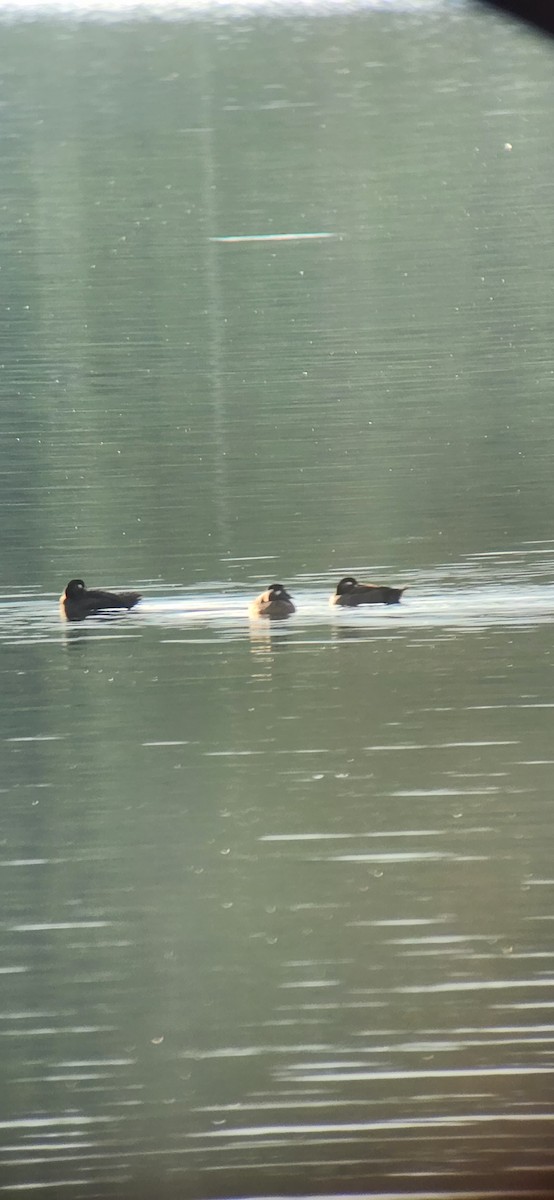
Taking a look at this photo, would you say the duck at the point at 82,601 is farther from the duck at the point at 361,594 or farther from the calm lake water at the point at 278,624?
the duck at the point at 361,594

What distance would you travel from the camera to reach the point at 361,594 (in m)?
5.74

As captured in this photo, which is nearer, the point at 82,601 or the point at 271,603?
the point at 271,603

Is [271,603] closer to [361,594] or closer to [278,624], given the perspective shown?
[278,624]

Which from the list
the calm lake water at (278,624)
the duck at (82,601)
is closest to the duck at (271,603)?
the calm lake water at (278,624)

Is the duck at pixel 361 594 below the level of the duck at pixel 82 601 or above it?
above

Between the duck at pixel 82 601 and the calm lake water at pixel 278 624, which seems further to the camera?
the duck at pixel 82 601

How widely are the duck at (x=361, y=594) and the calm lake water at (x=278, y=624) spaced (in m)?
0.05

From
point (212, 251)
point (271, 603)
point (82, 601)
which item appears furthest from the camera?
point (212, 251)

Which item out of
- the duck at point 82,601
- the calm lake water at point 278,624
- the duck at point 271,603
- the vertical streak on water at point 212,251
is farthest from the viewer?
the vertical streak on water at point 212,251

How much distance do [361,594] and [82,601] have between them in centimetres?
91

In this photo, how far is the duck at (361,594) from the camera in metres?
5.72

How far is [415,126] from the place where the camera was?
406 inches

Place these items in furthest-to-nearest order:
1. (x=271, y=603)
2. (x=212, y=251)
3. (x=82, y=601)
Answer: (x=212, y=251), (x=82, y=601), (x=271, y=603)

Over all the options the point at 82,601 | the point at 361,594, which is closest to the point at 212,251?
the point at 82,601
